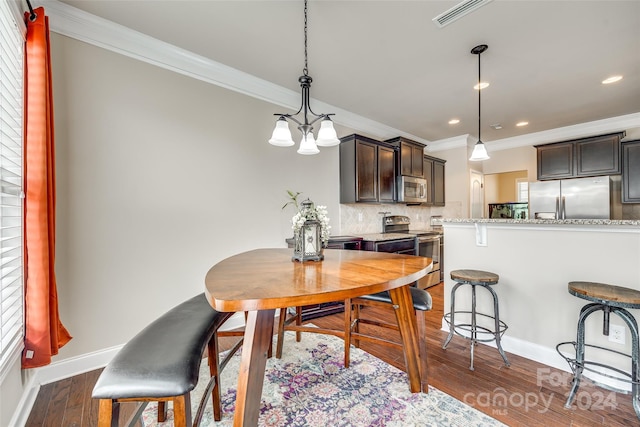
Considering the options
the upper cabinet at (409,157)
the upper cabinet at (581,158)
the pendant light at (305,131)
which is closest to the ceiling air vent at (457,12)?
the pendant light at (305,131)

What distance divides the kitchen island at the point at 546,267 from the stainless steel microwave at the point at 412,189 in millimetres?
1761

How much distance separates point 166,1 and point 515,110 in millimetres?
4468

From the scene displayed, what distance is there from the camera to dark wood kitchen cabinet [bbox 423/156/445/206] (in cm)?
503

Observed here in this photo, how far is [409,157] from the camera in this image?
176 inches

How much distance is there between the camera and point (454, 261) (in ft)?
8.73

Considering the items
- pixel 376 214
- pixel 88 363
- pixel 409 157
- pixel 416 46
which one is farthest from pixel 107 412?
pixel 409 157

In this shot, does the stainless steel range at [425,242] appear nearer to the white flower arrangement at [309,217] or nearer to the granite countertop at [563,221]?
the granite countertop at [563,221]

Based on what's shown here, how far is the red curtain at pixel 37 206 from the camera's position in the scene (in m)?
1.48

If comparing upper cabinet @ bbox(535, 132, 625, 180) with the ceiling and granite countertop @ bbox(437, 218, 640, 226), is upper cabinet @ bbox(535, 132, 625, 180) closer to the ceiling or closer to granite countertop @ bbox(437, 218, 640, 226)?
the ceiling

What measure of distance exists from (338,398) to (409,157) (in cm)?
377

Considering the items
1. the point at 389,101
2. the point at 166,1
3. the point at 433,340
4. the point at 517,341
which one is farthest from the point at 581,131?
the point at 166,1

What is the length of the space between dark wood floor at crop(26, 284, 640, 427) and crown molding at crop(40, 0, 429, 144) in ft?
8.47

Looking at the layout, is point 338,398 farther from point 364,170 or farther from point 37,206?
point 364,170

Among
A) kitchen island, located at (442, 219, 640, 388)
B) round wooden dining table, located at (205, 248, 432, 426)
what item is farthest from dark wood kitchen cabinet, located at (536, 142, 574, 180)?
round wooden dining table, located at (205, 248, 432, 426)
